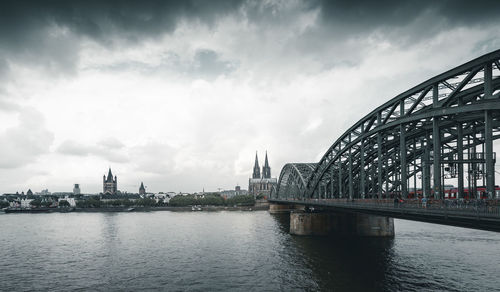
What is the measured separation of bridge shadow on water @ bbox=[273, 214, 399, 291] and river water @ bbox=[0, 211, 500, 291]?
10 cm

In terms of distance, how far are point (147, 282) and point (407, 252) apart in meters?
35.3

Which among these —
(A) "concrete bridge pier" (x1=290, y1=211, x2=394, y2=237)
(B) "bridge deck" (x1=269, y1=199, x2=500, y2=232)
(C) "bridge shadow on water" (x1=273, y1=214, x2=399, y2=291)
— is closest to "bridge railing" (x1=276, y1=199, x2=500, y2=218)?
(B) "bridge deck" (x1=269, y1=199, x2=500, y2=232)

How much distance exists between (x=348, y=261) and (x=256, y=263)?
459 inches

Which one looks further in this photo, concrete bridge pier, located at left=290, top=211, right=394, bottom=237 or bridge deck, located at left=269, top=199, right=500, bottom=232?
concrete bridge pier, located at left=290, top=211, right=394, bottom=237

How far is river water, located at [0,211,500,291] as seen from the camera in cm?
3381

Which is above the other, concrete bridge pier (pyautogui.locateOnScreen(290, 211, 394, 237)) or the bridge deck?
the bridge deck

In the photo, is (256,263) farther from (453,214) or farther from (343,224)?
(453,214)

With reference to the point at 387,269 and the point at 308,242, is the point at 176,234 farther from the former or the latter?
the point at 387,269

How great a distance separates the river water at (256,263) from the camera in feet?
111

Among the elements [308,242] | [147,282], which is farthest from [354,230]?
[147,282]

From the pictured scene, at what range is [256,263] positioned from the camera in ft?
143

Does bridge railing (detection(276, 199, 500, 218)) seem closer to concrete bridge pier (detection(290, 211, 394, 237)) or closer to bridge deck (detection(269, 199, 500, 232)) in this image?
bridge deck (detection(269, 199, 500, 232))

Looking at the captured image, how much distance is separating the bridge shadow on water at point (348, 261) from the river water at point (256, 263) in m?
0.10

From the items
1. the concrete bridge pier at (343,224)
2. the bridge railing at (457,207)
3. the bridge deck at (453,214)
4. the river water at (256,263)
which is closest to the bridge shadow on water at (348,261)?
the river water at (256,263)
